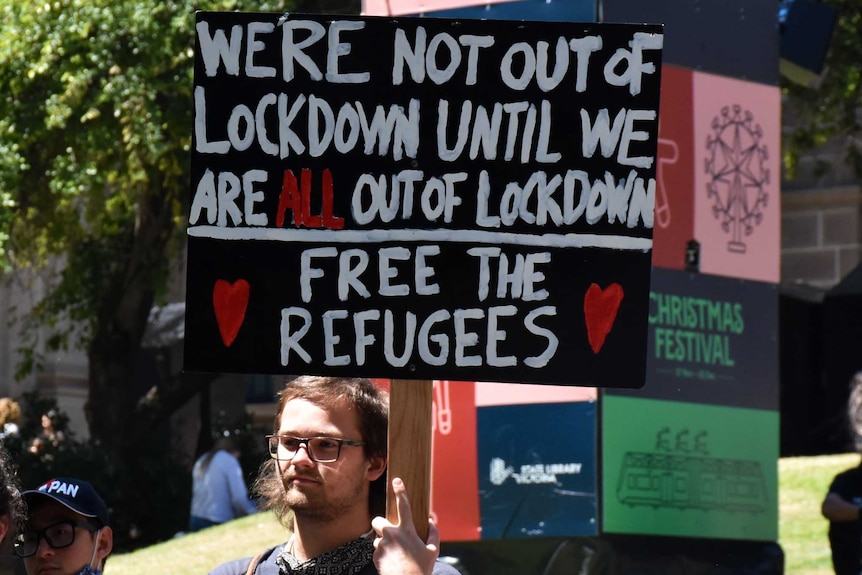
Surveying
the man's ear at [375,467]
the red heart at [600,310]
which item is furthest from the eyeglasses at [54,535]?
the red heart at [600,310]

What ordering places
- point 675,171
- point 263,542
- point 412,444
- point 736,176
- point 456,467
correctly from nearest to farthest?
1. point 412,444
2. point 456,467
3. point 675,171
4. point 736,176
5. point 263,542

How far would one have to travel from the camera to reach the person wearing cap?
4.24 m

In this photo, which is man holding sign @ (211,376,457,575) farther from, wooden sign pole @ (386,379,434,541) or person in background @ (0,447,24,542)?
person in background @ (0,447,24,542)

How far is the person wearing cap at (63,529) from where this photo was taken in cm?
424

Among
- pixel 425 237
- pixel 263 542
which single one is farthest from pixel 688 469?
pixel 425 237

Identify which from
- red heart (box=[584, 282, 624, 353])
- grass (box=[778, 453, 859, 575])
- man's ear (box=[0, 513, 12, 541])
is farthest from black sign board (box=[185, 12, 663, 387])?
grass (box=[778, 453, 859, 575])

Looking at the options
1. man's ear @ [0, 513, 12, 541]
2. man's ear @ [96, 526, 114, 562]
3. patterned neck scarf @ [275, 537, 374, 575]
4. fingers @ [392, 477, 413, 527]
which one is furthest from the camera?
man's ear @ [96, 526, 114, 562]

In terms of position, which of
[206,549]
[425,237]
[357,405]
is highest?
[425,237]

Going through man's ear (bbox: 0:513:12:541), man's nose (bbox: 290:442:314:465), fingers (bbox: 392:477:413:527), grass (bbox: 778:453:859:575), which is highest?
man's nose (bbox: 290:442:314:465)

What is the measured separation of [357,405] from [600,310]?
0.64 m

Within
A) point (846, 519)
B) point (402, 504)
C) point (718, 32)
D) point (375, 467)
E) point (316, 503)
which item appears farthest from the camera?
point (718, 32)

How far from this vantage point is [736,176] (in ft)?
28.3

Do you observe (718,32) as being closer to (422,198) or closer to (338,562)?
(422,198)

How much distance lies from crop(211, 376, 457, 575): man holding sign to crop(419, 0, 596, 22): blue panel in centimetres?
415
